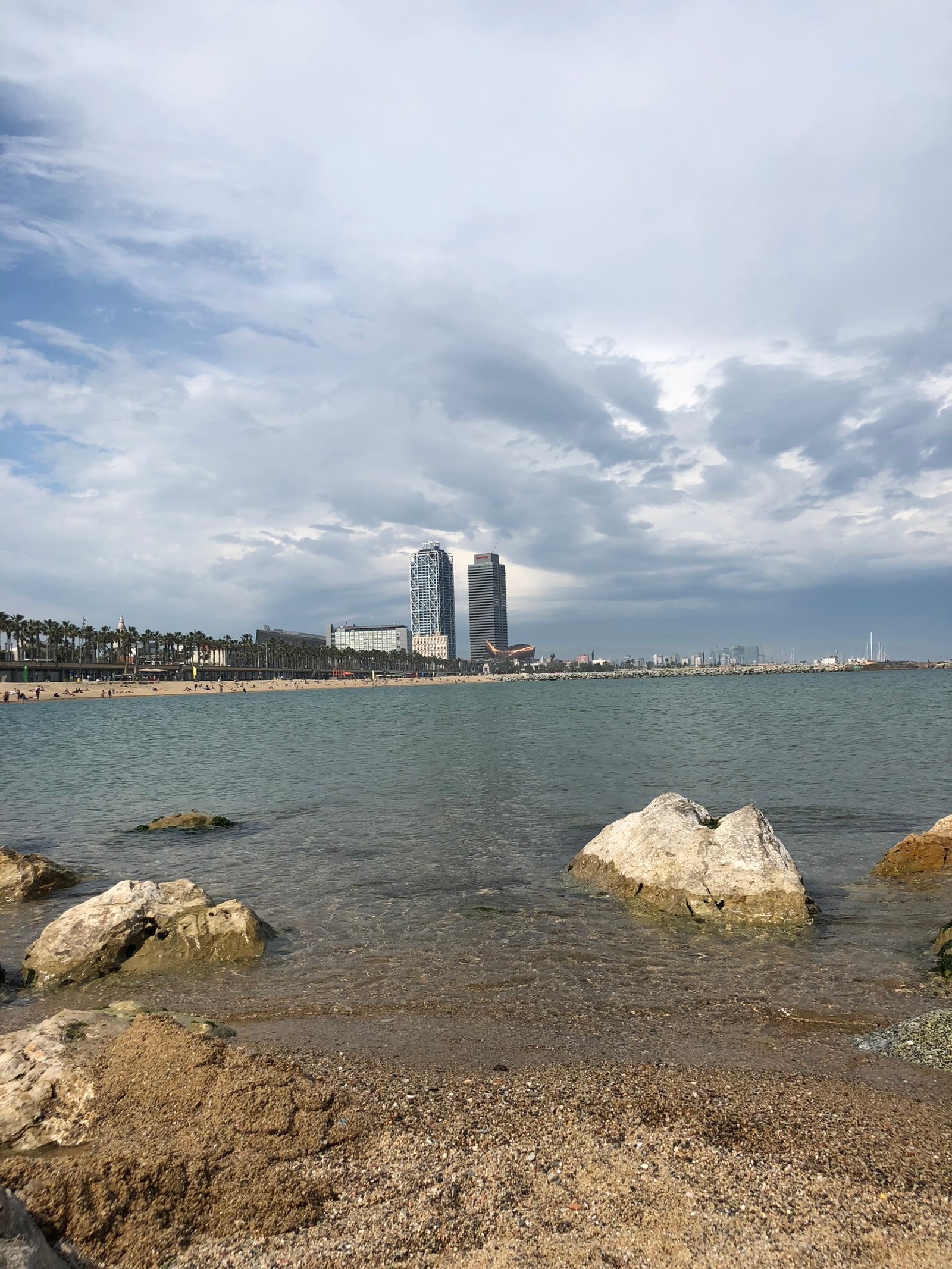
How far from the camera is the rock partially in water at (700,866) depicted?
13.0 meters

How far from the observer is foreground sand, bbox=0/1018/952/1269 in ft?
15.5

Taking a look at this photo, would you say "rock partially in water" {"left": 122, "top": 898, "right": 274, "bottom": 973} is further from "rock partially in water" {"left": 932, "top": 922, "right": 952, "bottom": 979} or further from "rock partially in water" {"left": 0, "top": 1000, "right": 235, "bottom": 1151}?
"rock partially in water" {"left": 932, "top": 922, "right": 952, "bottom": 979}

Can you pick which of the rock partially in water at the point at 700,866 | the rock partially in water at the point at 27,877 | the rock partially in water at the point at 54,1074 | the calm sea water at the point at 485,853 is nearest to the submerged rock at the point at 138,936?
the calm sea water at the point at 485,853

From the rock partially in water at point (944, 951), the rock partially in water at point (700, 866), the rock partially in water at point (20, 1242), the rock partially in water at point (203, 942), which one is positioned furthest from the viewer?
the rock partially in water at point (700, 866)

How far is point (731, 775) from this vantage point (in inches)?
1180

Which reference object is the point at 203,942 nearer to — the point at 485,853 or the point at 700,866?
the point at 485,853

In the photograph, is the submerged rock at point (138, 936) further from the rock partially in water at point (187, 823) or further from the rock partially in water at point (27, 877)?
the rock partially in water at point (187, 823)

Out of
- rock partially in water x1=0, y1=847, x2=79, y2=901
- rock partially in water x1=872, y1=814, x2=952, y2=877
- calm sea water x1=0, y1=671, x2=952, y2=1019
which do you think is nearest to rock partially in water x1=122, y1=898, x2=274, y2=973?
calm sea water x1=0, y1=671, x2=952, y2=1019

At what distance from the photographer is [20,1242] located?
3686 mm

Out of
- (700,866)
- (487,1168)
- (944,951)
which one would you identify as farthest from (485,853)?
(487,1168)

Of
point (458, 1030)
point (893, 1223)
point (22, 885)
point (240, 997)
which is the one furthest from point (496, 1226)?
point (22, 885)

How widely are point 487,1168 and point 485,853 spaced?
12.7 metres

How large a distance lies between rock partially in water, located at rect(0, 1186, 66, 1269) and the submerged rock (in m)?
7.56

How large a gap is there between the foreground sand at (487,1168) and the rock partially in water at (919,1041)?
534 millimetres
